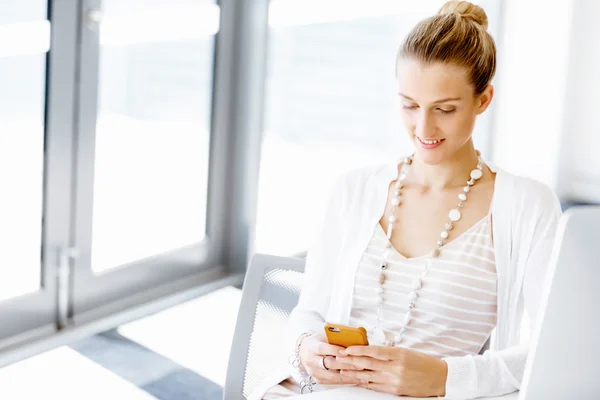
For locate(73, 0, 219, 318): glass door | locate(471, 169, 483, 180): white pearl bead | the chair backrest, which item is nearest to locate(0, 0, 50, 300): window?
locate(73, 0, 219, 318): glass door

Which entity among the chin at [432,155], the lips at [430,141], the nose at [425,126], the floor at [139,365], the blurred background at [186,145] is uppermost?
the nose at [425,126]

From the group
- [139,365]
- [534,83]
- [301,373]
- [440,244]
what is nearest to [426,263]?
[440,244]

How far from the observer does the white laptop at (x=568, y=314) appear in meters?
0.89

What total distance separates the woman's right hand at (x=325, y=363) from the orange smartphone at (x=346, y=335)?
0.05 feet

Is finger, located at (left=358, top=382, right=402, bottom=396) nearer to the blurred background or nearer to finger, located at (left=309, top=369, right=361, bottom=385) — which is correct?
finger, located at (left=309, top=369, right=361, bottom=385)

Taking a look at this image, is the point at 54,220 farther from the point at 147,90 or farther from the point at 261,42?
the point at 261,42

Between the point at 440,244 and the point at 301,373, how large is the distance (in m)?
0.33

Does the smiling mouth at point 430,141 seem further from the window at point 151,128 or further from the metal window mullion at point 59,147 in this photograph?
the window at point 151,128

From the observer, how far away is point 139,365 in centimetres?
300

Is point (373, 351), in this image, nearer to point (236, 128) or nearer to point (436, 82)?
point (436, 82)

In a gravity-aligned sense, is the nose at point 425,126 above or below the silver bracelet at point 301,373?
above

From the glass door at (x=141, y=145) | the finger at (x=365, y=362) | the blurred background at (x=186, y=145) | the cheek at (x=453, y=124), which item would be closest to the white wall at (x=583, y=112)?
the blurred background at (x=186, y=145)

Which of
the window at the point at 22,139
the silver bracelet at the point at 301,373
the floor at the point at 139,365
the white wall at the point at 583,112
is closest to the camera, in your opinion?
the silver bracelet at the point at 301,373

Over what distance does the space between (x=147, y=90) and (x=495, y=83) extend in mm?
1857
